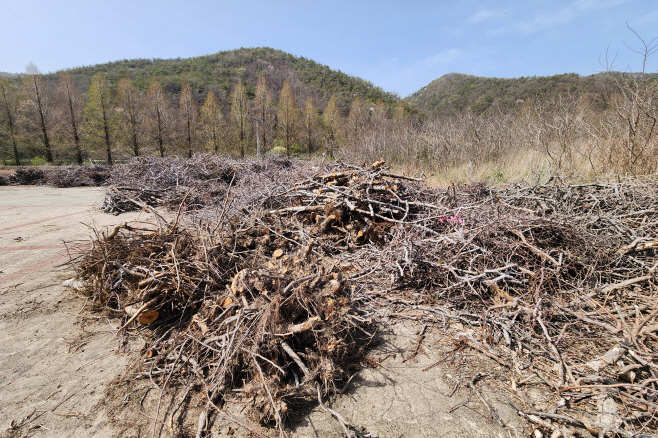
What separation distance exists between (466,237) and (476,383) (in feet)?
5.85

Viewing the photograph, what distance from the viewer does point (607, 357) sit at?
2.03m

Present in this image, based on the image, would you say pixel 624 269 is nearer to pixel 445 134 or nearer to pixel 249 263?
pixel 249 263

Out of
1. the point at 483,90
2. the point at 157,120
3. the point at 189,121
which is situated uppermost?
the point at 483,90

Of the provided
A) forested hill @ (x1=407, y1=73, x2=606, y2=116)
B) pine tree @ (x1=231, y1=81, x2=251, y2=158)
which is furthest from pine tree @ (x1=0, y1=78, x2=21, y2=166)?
forested hill @ (x1=407, y1=73, x2=606, y2=116)

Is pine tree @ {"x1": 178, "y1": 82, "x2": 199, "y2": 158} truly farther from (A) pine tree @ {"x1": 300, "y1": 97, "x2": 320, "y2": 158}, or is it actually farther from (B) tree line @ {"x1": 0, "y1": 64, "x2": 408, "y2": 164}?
(A) pine tree @ {"x1": 300, "y1": 97, "x2": 320, "y2": 158}

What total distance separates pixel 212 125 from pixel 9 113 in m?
14.5

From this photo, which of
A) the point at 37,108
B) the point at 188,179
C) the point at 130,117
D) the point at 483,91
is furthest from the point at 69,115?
the point at 483,91

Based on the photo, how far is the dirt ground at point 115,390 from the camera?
66.9 inches

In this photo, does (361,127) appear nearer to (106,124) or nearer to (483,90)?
(106,124)

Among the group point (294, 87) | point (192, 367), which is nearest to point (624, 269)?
point (192, 367)

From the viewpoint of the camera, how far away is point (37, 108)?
21312 millimetres

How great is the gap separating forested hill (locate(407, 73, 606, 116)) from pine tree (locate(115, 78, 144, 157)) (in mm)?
29323

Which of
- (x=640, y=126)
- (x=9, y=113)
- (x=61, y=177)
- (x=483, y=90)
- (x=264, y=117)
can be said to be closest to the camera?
(x=640, y=126)

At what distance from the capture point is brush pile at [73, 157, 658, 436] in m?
1.88
